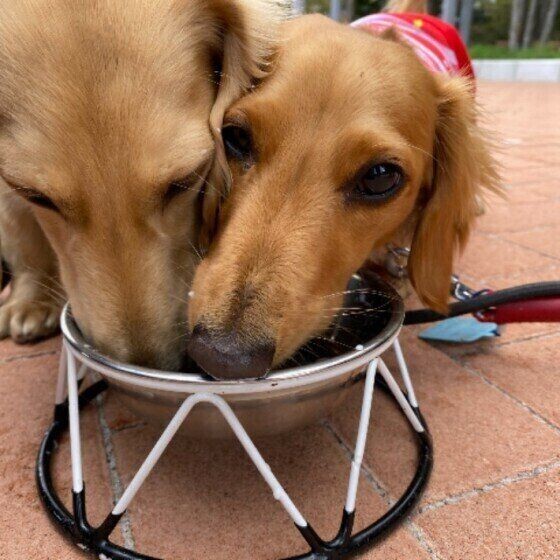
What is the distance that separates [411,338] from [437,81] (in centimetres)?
89

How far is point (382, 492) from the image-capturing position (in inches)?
→ 56.8

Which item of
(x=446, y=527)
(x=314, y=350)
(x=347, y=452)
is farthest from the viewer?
(x=347, y=452)

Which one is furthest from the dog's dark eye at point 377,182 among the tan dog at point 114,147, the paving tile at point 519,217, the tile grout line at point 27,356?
the paving tile at point 519,217

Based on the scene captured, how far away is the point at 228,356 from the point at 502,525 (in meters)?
0.75

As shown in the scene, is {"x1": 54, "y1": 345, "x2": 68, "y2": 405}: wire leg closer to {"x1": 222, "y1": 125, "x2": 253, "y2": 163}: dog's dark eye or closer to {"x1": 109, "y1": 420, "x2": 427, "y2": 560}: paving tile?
{"x1": 109, "y1": 420, "x2": 427, "y2": 560}: paving tile

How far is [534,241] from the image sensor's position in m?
3.23

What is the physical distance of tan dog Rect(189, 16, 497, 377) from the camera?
1.20 m

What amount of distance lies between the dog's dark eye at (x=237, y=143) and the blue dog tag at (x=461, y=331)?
3.37 ft

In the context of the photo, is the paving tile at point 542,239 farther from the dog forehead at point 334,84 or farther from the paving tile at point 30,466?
the paving tile at point 30,466

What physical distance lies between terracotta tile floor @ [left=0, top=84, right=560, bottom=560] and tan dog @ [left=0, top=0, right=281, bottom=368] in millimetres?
355

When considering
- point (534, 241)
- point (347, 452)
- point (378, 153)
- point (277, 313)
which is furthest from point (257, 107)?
point (534, 241)

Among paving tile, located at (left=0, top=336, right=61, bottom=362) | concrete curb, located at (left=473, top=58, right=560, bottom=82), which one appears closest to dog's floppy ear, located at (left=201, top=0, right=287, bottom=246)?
paving tile, located at (left=0, top=336, right=61, bottom=362)

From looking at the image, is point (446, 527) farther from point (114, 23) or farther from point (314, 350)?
point (114, 23)

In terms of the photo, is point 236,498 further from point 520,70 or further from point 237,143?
point 520,70
